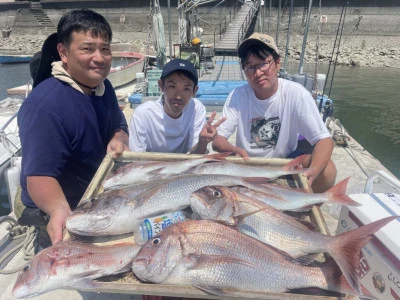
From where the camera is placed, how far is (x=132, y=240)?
1869 mm

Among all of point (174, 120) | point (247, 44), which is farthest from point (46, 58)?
point (247, 44)

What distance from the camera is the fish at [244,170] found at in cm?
257

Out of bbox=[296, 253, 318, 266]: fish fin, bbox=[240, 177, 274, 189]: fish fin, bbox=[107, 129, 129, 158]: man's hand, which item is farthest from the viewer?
bbox=[107, 129, 129, 158]: man's hand

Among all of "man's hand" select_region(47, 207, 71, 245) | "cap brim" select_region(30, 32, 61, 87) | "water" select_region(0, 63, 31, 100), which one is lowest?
"water" select_region(0, 63, 31, 100)

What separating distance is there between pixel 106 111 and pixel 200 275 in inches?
78.2

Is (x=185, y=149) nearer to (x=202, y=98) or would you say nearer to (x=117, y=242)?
(x=117, y=242)

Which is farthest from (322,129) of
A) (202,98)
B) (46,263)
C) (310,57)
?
(310,57)

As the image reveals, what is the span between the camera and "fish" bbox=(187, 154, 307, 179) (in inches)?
101

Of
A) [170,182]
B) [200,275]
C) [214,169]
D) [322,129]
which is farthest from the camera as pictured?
[322,129]

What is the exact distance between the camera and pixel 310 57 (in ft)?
98.7

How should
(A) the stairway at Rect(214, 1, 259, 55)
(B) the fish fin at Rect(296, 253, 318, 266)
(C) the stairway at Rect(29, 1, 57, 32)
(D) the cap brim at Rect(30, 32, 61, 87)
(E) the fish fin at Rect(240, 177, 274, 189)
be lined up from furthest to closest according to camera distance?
(C) the stairway at Rect(29, 1, 57, 32)
(A) the stairway at Rect(214, 1, 259, 55)
(D) the cap brim at Rect(30, 32, 61, 87)
(E) the fish fin at Rect(240, 177, 274, 189)
(B) the fish fin at Rect(296, 253, 318, 266)

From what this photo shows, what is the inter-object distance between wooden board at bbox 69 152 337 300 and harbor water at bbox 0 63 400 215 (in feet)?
12.7

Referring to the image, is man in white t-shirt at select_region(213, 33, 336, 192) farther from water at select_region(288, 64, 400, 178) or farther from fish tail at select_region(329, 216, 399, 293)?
water at select_region(288, 64, 400, 178)

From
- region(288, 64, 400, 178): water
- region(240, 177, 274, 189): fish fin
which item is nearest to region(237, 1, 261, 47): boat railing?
region(288, 64, 400, 178): water
